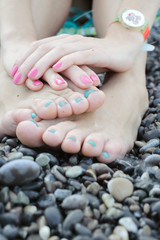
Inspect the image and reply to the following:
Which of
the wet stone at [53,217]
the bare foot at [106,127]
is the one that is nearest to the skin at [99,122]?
the bare foot at [106,127]

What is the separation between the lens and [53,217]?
0.80 m

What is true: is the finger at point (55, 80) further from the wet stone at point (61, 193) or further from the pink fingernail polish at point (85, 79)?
the wet stone at point (61, 193)

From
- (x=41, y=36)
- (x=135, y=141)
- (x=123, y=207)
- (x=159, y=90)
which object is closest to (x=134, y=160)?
(x=135, y=141)

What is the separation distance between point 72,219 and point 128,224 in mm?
138

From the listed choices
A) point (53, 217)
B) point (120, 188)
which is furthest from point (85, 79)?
point (53, 217)

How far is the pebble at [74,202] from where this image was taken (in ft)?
2.75

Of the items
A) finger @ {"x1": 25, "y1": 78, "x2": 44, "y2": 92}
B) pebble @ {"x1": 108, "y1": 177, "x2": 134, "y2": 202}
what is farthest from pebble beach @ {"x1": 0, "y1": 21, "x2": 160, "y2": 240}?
finger @ {"x1": 25, "y1": 78, "x2": 44, "y2": 92}

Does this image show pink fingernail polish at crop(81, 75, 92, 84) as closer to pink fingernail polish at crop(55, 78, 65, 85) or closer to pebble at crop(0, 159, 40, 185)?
pink fingernail polish at crop(55, 78, 65, 85)

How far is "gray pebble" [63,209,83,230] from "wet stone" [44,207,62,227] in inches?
0.8

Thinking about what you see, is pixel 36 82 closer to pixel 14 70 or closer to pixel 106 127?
pixel 14 70

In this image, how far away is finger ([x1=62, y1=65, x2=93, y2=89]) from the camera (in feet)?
3.76

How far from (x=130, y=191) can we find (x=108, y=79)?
2.13 feet

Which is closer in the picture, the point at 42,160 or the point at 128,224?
the point at 128,224

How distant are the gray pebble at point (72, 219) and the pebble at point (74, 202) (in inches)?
1.1
